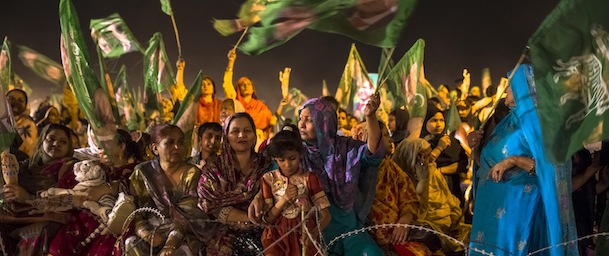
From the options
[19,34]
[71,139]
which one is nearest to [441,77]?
[19,34]

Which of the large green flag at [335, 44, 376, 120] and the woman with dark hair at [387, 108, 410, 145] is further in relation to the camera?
the large green flag at [335, 44, 376, 120]

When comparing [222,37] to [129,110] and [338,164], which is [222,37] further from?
[338,164]

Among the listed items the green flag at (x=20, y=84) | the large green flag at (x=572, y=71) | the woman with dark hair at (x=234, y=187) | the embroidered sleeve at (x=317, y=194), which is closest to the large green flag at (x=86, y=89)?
the woman with dark hair at (x=234, y=187)

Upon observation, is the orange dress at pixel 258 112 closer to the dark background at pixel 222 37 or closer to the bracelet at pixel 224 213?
the bracelet at pixel 224 213

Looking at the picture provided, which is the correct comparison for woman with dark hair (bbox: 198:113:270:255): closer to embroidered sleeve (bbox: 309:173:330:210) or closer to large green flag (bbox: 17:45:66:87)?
embroidered sleeve (bbox: 309:173:330:210)

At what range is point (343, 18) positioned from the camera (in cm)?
494

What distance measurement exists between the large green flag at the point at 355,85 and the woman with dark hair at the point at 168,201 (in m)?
6.01

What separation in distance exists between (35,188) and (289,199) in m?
1.82

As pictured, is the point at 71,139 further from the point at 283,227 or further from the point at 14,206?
the point at 283,227

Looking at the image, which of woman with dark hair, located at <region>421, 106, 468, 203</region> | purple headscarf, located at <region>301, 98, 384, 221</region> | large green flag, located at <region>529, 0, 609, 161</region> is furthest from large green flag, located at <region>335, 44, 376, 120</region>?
large green flag, located at <region>529, 0, 609, 161</region>

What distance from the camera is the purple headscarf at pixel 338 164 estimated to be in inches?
190

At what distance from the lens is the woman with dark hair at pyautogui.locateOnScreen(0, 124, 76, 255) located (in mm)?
5098

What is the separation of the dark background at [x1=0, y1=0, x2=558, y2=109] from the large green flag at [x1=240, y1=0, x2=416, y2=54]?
9365 mm

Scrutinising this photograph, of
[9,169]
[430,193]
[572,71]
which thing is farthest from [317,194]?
[430,193]
